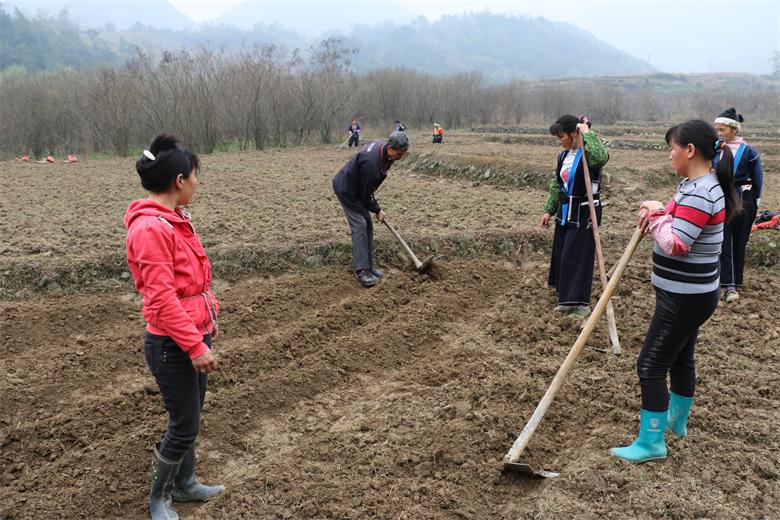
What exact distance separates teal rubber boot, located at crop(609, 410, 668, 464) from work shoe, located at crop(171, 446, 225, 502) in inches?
88.9

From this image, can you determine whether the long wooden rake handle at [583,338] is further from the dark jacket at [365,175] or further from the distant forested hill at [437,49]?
the distant forested hill at [437,49]

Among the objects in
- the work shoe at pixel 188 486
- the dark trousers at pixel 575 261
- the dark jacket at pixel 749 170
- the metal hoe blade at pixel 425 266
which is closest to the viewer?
the work shoe at pixel 188 486

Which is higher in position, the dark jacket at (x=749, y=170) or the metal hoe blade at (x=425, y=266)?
the dark jacket at (x=749, y=170)

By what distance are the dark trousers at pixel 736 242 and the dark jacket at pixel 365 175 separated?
3413 millimetres

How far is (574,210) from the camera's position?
5254mm

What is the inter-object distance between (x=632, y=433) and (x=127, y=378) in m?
3.57

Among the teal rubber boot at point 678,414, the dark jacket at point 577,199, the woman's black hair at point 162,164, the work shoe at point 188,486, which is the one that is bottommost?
the work shoe at point 188,486

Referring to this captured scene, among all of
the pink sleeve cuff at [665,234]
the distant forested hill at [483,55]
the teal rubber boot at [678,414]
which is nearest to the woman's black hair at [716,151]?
the pink sleeve cuff at [665,234]

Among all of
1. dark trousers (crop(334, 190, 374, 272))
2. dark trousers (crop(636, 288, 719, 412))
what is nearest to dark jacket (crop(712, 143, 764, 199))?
dark trousers (crop(636, 288, 719, 412))

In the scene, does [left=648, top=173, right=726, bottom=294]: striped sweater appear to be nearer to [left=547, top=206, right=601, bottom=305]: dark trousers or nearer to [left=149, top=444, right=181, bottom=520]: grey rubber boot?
[left=547, top=206, right=601, bottom=305]: dark trousers

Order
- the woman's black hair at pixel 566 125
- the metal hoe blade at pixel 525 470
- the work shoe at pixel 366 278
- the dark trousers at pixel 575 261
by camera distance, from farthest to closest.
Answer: the work shoe at pixel 366 278 < the dark trousers at pixel 575 261 < the woman's black hair at pixel 566 125 < the metal hoe blade at pixel 525 470

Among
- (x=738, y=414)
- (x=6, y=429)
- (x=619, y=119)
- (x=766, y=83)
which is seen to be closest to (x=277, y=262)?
(x=6, y=429)

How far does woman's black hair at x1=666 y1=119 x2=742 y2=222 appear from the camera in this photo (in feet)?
9.55

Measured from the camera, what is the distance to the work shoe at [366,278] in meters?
6.39
